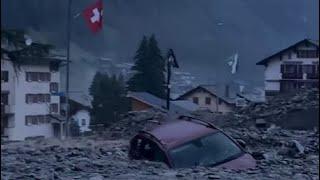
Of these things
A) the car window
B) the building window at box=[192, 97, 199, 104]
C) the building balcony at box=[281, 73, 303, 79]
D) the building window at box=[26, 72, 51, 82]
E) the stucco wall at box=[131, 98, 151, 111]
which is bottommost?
the car window

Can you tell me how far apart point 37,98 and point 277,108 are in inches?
271

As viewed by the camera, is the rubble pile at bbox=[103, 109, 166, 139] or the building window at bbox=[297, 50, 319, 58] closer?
the rubble pile at bbox=[103, 109, 166, 139]

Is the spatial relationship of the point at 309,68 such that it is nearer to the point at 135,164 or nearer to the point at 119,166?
the point at 135,164

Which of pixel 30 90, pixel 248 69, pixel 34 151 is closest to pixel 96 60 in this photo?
pixel 248 69

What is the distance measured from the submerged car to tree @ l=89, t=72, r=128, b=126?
13086mm

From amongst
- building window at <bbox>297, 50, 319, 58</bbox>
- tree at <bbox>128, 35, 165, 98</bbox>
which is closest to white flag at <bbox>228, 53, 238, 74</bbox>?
tree at <bbox>128, 35, 165, 98</bbox>

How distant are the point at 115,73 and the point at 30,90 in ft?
36.3

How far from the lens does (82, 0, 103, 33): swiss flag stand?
71.8 ft

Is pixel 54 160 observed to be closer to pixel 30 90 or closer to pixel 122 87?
pixel 30 90

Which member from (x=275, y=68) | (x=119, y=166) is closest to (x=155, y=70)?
(x=275, y=68)

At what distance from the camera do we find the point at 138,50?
A: 86.0 feet

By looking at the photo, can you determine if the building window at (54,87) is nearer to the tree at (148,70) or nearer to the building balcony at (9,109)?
the building balcony at (9,109)

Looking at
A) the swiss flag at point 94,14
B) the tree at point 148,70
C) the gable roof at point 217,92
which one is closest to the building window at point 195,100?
the gable roof at point 217,92

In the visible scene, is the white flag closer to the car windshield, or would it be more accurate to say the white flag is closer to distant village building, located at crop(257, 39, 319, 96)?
distant village building, located at crop(257, 39, 319, 96)
